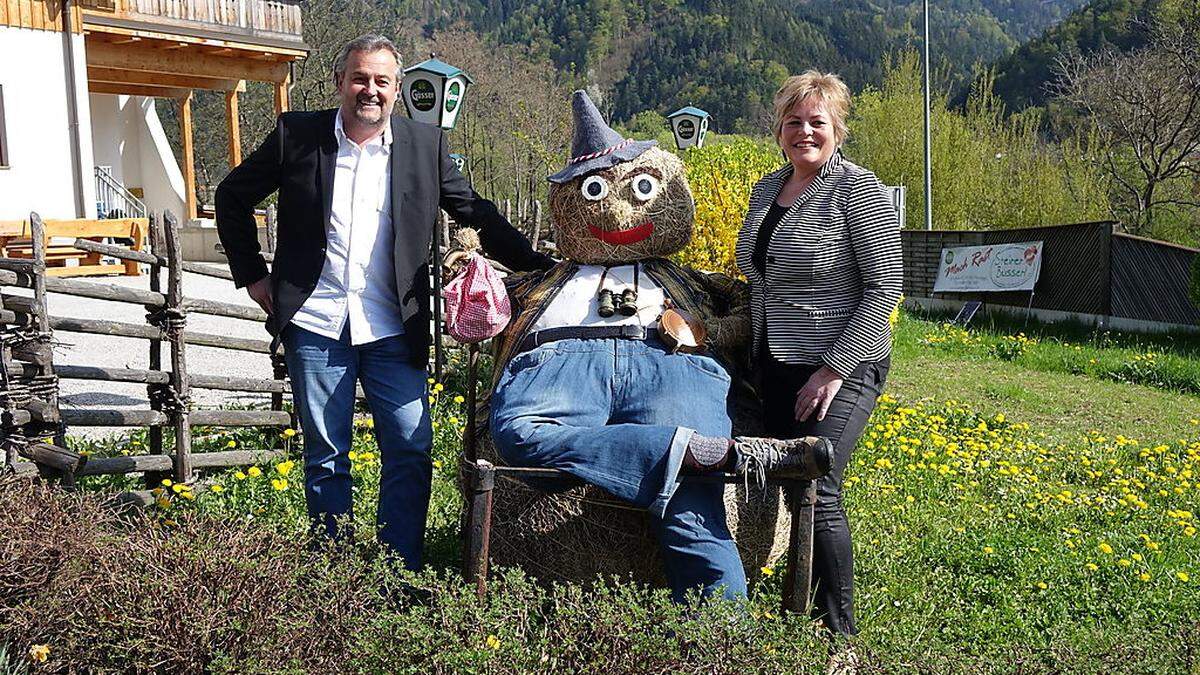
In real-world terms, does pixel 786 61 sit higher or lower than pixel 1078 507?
higher

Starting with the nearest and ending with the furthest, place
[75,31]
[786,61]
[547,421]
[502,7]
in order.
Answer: [547,421]
[75,31]
[786,61]
[502,7]

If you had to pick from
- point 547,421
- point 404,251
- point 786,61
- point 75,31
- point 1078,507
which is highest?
point 786,61

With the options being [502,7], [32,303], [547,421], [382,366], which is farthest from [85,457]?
[502,7]

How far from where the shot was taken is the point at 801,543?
312 cm

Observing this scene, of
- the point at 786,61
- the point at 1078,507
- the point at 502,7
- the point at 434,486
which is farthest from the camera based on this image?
the point at 502,7

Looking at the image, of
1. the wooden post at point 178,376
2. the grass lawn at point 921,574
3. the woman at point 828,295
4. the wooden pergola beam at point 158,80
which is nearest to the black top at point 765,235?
the woman at point 828,295

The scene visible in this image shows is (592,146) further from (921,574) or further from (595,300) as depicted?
(921,574)

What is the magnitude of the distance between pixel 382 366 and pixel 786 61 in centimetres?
8858

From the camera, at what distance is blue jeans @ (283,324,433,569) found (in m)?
3.61

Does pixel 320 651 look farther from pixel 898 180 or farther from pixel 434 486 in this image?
pixel 898 180

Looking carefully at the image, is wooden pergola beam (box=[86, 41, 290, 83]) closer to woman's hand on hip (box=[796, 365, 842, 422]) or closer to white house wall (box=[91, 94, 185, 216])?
white house wall (box=[91, 94, 185, 216])

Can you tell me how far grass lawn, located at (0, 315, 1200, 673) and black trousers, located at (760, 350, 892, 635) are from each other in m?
0.16

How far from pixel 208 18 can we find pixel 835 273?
15.3 metres

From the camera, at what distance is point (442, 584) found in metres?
2.88
